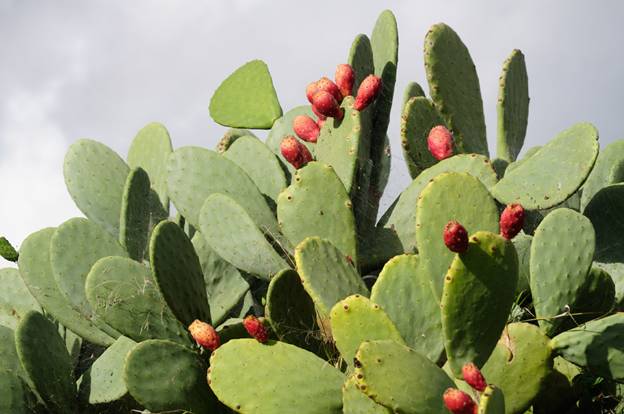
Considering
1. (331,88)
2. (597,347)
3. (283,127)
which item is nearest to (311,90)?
(331,88)

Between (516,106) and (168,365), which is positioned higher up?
(516,106)

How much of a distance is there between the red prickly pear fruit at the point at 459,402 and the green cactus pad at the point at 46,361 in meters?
1.26

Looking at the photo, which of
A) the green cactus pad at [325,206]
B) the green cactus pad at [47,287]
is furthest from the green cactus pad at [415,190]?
the green cactus pad at [47,287]

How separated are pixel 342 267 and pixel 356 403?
1.09ft

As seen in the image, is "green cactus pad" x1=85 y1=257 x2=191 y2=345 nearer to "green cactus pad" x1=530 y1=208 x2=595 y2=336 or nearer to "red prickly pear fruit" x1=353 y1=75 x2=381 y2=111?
"red prickly pear fruit" x1=353 y1=75 x2=381 y2=111

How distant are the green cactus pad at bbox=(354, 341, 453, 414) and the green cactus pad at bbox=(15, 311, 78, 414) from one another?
3.69ft

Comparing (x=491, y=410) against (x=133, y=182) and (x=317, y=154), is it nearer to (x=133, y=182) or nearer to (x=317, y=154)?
(x=317, y=154)

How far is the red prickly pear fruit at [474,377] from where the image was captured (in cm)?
219

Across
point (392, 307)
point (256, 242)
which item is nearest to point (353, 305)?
point (392, 307)

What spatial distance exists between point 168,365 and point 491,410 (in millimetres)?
865

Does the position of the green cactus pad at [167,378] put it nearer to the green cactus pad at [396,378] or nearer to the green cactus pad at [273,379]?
the green cactus pad at [273,379]

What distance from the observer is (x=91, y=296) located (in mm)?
2789

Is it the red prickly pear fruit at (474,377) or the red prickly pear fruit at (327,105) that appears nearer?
the red prickly pear fruit at (474,377)

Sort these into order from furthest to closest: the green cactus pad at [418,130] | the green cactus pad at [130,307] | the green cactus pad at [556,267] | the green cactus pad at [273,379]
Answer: the green cactus pad at [418,130] < the green cactus pad at [130,307] < the green cactus pad at [556,267] < the green cactus pad at [273,379]
